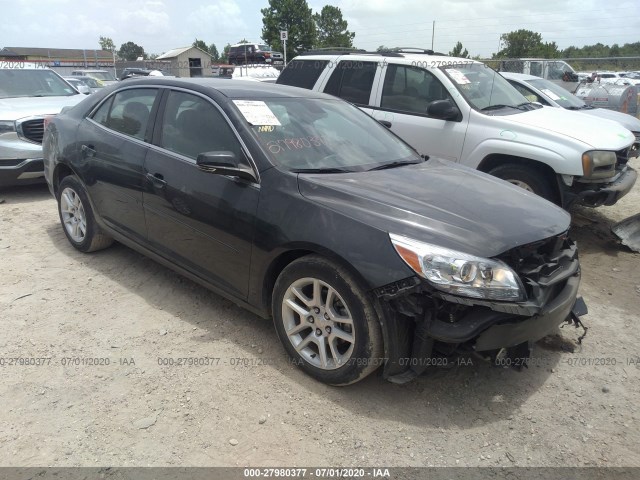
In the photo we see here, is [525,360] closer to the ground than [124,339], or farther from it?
farther from it

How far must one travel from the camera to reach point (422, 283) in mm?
2537

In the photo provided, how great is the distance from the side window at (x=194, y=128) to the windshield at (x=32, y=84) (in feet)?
17.5

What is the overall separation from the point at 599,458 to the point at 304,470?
1450 mm

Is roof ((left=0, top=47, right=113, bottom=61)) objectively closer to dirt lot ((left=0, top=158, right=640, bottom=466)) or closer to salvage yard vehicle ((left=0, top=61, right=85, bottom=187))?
salvage yard vehicle ((left=0, top=61, right=85, bottom=187))

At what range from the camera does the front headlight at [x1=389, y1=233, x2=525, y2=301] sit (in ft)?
8.34


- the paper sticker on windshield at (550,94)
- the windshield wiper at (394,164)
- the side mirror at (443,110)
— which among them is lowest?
the windshield wiper at (394,164)

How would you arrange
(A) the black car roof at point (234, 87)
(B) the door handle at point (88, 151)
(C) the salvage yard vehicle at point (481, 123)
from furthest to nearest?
(C) the salvage yard vehicle at point (481, 123), (B) the door handle at point (88, 151), (A) the black car roof at point (234, 87)

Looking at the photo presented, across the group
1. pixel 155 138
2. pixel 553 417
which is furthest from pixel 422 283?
pixel 155 138

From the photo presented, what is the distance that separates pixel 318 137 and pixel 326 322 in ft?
4.47

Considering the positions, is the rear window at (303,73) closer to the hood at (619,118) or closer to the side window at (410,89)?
the side window at (410,89)

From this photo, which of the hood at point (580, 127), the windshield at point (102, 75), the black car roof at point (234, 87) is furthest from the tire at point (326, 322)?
the windshield at point (102, 75)

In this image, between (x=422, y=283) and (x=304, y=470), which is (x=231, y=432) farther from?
(x=422, y=283)

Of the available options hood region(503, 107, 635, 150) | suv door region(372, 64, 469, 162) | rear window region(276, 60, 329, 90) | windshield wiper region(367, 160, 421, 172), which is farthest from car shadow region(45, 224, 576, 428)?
rear window region(276, 60, 329, 90)

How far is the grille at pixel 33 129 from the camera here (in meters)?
6.90
